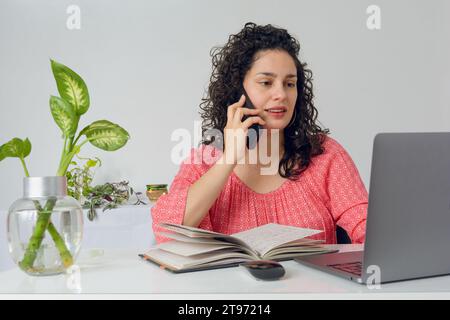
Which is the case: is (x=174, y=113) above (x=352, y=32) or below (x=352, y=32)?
below

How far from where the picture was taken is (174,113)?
3316mm

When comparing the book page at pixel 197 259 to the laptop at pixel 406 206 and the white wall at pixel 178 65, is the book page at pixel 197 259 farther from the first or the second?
the white wall at pixel 178 65

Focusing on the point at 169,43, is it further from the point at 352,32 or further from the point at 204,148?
the point at 204,148

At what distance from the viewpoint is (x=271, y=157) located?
1.57m

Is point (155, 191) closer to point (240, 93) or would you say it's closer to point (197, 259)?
point (240, 93)

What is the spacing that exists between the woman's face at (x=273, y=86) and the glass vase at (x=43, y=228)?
0.77 meters

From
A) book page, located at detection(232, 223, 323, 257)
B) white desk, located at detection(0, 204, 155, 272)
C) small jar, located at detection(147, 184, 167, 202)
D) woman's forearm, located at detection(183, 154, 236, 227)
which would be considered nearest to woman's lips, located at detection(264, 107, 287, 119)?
woman's forearm, located at detection(183, 154, 236, 227)

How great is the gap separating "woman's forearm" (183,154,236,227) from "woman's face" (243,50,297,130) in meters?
0.28

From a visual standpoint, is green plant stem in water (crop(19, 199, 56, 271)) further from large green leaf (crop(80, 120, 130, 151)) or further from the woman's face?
the woman's face

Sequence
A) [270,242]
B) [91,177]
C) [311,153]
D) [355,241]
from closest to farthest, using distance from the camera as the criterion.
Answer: [270,242]
[355,241]
[311,153]
[91,177]

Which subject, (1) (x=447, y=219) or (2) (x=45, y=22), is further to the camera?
(2) (x=45, y=22)

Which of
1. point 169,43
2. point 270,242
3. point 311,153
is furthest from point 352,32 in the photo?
point 270,242
